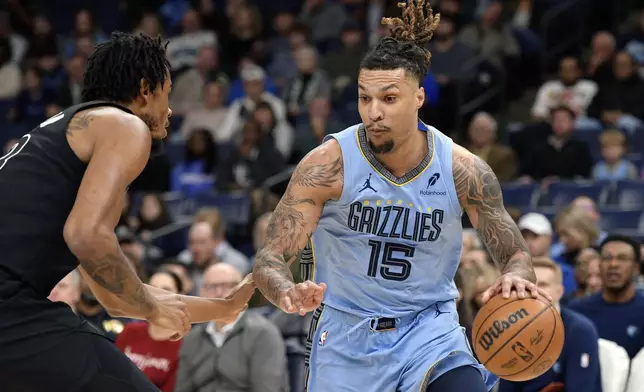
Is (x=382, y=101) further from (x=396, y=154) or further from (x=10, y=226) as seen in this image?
(x=10, y=226)

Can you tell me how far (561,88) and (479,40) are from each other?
72.2 inches

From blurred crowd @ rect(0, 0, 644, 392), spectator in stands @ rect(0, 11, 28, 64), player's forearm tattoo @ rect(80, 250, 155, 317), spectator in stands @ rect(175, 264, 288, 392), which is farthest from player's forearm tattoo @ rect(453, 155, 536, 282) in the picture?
spectator in stands @ rect(0, 11, 28, 64)

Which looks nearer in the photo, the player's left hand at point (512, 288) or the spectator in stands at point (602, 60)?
the player's left hand at point (512, 288)

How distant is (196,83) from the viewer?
648 inches

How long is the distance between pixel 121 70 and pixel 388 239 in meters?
1.50

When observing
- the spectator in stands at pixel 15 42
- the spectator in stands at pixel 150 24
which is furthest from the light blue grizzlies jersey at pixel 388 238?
the spectator in stands at pixel 15 42

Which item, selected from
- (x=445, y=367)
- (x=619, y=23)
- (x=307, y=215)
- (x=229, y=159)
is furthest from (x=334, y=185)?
(x=619, y=23)

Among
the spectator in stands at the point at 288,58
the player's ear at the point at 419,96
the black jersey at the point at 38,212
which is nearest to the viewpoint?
the black jersey at the point at 38,212

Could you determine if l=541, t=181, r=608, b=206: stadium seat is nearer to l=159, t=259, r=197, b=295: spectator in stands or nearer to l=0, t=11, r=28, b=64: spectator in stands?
l=159, t=259, r=197, b=295: spectator in stands

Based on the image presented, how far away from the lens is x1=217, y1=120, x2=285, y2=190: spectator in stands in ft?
45.1

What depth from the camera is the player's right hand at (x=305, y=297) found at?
14.9 ft

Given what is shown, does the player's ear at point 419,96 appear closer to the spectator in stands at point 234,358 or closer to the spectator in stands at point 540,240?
the spectator in stands at point 234,358

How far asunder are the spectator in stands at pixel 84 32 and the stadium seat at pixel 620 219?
9.17m

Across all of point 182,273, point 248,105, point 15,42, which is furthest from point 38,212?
point 15,42
